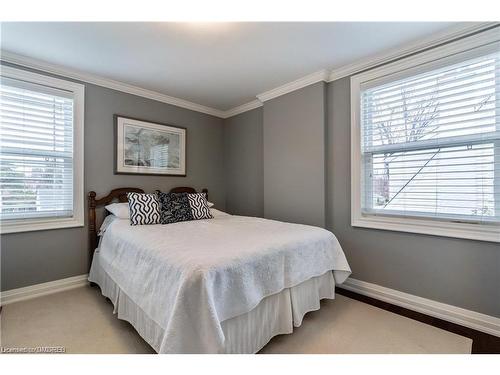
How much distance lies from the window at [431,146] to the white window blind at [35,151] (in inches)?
128

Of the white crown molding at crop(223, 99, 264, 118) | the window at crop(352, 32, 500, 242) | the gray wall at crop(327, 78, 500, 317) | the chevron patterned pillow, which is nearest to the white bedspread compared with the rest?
the chevron patterned pillow

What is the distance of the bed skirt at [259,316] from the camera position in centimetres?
140

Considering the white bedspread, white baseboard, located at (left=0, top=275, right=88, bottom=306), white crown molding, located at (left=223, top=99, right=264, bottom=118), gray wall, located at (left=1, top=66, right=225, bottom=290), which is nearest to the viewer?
the white bedspread

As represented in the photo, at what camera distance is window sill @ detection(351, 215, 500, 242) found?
180 centimetres

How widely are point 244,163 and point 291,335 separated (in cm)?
265

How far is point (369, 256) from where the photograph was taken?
2451 mm

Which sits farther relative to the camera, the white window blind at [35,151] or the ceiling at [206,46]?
the white window blind at [35,151]

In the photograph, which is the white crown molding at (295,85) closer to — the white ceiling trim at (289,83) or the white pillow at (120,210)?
the white ceiling trim at (289,83)

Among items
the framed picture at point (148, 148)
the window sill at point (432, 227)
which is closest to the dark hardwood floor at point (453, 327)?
the window sill at point (432, 227)

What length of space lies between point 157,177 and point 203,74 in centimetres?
156

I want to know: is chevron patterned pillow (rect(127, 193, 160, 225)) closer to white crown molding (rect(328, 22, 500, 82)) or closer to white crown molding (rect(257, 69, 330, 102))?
white crown molding (rect(257, 69, 330, 102))

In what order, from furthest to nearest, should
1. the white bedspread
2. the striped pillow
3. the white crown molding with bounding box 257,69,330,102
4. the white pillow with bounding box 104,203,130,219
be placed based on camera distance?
the striped pillow, the white crown molding with bounding box 257,69,330,102, the white pillow with bounding box 104,203,130,219, the white bedspread

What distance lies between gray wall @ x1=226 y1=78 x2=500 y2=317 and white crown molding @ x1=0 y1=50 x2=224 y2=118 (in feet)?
4.20

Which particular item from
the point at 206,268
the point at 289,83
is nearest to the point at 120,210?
the point at 206,268
